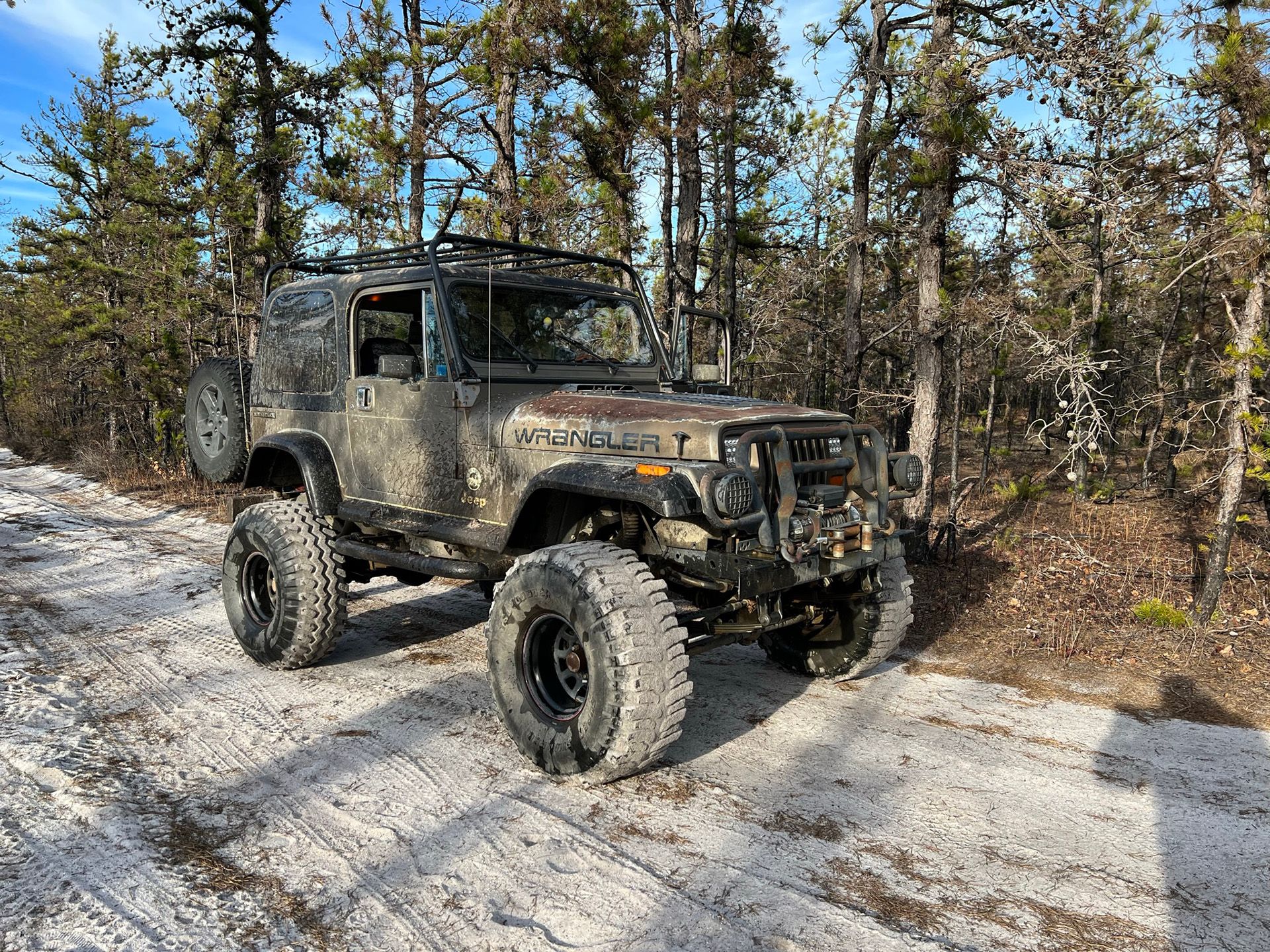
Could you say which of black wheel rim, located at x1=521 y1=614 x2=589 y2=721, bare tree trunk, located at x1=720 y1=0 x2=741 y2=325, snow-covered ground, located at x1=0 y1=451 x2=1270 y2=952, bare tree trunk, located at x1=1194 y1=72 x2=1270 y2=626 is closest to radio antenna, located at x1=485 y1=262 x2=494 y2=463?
black wheel rim, located at x1=521 y1=614 x2=589 y2=721

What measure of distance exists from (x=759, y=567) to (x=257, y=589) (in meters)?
3.83

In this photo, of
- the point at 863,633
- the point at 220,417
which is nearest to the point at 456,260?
the point at 220,417

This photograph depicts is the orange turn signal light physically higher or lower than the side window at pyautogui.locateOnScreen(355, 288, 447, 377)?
lower

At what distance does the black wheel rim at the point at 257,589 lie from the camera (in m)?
5.50

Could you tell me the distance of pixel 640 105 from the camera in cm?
888

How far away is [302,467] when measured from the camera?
17.4 ft

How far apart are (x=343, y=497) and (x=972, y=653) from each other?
4678 millimetres

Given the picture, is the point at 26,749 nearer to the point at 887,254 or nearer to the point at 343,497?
the point at 343,497

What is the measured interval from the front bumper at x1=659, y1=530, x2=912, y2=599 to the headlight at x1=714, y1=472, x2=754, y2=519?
274mm

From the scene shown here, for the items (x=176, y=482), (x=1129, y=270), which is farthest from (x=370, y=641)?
(x=1129, y=270)

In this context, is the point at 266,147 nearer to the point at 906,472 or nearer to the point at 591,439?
the point at 591,439

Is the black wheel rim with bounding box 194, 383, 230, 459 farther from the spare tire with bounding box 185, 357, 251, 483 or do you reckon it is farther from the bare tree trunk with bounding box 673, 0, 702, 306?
the bare tree trunk with bounding box 673, 0, 702, 306

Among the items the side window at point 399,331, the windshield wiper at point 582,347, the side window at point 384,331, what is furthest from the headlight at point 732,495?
the side window at point 384,331

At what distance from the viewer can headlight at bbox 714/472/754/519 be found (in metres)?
3.38
